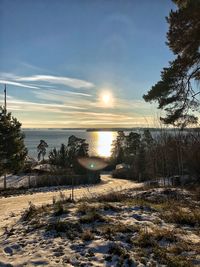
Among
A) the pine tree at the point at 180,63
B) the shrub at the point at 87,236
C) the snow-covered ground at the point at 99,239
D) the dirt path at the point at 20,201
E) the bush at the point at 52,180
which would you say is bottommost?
the bush at the point at 52,180

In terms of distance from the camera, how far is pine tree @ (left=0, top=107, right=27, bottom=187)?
100ft

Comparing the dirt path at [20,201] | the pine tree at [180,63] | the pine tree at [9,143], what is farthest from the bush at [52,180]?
the pine tree at [180,63]

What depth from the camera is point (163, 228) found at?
28.1 feet

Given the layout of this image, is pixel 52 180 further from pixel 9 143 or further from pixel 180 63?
pixel 180 63

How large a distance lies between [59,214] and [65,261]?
354 cm

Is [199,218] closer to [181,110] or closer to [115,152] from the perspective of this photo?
[181,110]

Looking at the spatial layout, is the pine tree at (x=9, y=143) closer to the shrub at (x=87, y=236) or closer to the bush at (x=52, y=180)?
the bush at (x=52, y=180)

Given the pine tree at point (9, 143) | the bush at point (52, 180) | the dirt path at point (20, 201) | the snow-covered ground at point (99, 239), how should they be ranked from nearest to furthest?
1. the snow-covered ground at point (99, 239)
2. the dirt path at point (20, 201)
3. the pine tree at point (9, 143)
4. the bush at point (52, 180)

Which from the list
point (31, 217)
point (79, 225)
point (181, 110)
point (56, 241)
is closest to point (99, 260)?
Answer: point (56, 241)

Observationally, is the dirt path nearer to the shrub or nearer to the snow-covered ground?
the snow-covered ground

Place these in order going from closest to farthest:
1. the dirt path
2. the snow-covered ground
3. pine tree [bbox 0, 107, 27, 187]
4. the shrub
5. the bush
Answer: the snow-covered ground
the shrub
the dirt path
pine tree [bbox 0, 107, 27, 187]
the bush

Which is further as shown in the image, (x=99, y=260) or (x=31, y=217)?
(x=31, y=217)

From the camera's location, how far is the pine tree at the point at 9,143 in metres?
30.6

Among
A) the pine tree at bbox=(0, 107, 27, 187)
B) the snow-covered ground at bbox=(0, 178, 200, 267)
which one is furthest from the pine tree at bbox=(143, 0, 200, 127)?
the pine tree at bbox=(0, 107, 27, 187)
